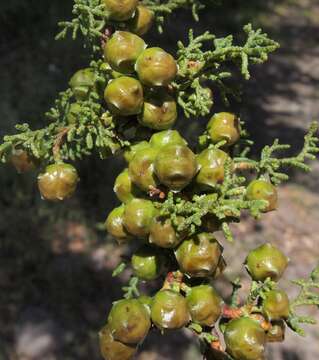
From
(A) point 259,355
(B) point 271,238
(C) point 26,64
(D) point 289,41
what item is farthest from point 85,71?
(D) point 289,41

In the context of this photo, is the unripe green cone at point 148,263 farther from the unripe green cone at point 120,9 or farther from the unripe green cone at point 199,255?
the unripe green cone at point 120,9

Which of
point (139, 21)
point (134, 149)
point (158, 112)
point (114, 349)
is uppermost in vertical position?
point (139, 21)

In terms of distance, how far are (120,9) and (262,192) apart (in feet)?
2.11

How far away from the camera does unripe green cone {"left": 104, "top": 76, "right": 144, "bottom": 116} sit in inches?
56.3

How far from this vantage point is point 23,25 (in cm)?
729

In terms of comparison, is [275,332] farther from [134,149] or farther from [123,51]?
[123,51]

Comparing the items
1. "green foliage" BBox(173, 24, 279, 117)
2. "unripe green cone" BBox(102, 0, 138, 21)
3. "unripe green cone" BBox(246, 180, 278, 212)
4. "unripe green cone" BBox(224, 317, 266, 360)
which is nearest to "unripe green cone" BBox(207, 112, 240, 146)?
"green foliage" BBox(173, 24, 279, 117)

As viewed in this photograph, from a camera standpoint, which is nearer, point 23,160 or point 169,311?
point 169,311

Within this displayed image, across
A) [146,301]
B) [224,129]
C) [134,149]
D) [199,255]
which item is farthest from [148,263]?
[224,129]

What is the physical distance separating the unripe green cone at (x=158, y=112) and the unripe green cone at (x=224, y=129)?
0.45 feet

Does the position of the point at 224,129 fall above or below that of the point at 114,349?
above

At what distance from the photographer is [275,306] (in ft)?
4.81

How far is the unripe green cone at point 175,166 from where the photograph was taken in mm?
1353

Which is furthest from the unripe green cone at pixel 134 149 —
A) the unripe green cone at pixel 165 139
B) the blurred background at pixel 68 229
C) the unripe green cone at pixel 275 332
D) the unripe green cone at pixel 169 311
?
the blurred background at pixel 68 229
